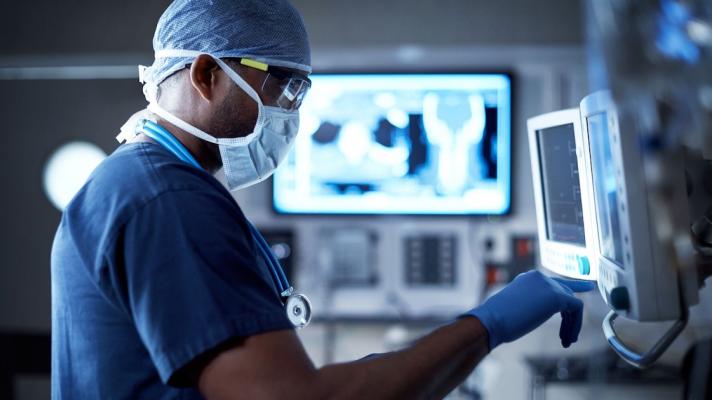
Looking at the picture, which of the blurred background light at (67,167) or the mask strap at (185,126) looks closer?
the mask strap at (185,126)

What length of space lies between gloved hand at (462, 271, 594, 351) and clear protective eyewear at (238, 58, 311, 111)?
492mm

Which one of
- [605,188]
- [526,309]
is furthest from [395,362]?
[605,188]

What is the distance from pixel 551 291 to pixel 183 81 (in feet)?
2.28

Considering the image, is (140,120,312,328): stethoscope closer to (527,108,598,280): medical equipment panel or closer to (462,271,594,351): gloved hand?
(462,271,594,351): gloved hand

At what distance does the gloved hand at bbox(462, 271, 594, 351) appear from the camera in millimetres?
1029

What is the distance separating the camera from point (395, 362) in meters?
0.93

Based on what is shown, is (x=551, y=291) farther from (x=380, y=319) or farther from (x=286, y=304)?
(x=380, y=319)

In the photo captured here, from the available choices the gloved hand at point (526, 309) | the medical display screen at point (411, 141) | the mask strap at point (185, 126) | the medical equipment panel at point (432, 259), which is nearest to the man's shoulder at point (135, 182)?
the mask strap at point (185, 126)

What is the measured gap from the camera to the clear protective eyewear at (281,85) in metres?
1.19

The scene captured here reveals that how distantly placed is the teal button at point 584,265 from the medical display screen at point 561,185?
0.03 m

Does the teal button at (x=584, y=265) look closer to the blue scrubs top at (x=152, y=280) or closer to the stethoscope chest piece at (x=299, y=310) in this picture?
the stethoscope chest piece at (x=299, y=310)

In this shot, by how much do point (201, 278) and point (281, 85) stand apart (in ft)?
1.55

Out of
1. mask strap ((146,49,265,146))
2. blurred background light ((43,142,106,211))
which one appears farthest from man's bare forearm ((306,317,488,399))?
blurred background light ((43,142,106,211))

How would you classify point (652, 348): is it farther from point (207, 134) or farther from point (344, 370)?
point (207, 134)
